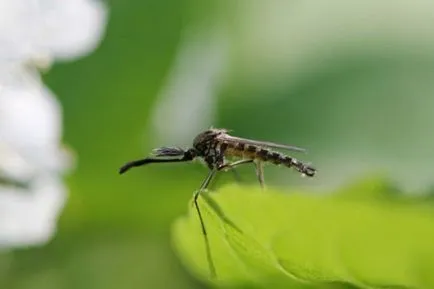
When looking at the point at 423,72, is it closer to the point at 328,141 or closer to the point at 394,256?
the point at 328,141

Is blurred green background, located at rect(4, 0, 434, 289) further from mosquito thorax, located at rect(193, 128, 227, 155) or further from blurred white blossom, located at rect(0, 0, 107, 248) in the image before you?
mosquito thorax, located at rect(193, 128, 227, 155)

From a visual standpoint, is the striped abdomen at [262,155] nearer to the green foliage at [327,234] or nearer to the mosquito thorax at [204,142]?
the mosquito thorax at [204,142]

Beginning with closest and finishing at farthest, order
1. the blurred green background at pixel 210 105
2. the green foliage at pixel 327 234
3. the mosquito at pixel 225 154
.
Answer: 1. the green foliage at pixel 327 234
2. the mosquito at pixel 225 154
3. the blurred green background at pixel 210 105

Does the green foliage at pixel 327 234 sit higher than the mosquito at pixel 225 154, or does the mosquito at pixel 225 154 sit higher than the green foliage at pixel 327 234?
the green foliage at pixel 327 234

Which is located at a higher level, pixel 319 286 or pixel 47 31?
pixel 47 31

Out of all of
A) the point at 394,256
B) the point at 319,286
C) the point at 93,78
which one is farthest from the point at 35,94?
the point at 394,256

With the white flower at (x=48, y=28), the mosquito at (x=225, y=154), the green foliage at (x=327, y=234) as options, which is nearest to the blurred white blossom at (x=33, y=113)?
the white flower at (x=48, y=28)

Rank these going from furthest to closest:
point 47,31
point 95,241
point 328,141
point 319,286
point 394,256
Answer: point 328,141
point 95,241
point 47,31
point 319,286
point 394,256
